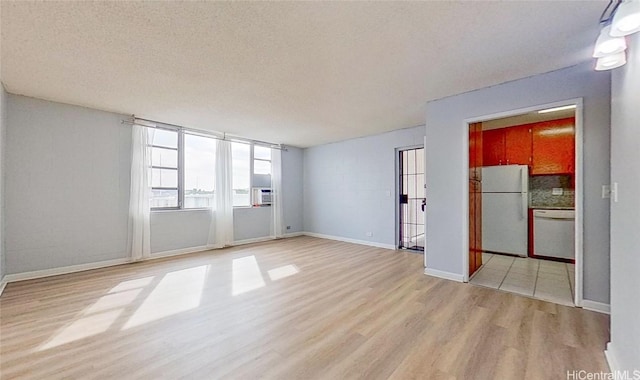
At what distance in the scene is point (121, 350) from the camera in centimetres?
199

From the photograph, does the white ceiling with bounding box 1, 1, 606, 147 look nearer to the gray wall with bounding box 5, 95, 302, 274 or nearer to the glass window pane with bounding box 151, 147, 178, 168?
the gray wall with bounding box 5, 95, 302, 274

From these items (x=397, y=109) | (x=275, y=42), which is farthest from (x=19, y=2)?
(x=397, y=109)

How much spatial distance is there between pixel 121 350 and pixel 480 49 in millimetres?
4085

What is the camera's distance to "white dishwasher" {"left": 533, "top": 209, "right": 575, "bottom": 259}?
4.38m

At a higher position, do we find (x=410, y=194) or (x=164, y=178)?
(x=164, y=178)

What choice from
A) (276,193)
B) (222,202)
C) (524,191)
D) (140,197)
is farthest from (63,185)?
(524,191)

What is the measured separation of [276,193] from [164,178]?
264 cm

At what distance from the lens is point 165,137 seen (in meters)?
5.18

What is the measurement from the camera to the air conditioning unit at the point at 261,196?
6.71m

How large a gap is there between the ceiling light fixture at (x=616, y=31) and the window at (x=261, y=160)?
6.10 m

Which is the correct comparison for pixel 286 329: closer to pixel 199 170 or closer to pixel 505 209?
pixel 199 170

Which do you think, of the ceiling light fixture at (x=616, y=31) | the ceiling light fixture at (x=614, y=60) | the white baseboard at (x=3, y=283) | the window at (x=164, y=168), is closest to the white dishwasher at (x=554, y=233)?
the ceiling light fixture at (x=616, y=31)

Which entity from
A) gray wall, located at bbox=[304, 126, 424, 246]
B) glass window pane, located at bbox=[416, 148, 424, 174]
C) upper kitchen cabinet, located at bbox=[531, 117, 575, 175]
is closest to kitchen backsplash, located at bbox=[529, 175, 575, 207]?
upper kitchen cabinet, located at bbox=[531, 117, 575, 175]

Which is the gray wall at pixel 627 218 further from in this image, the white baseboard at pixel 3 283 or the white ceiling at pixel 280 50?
the white baseboard at pixel 3 283
